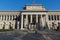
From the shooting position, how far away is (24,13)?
177 feet

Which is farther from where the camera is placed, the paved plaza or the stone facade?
the stone facade

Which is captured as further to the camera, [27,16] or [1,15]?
[1,15]

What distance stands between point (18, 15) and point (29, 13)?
21.9ft

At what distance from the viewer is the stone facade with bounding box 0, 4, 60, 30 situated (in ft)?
176

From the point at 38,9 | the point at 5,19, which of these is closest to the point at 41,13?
the point at 38,9

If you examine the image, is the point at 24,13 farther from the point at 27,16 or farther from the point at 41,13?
the point at 41,13

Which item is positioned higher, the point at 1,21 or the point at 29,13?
the point at 29,13

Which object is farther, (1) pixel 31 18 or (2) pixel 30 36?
(1) pixel 31 18

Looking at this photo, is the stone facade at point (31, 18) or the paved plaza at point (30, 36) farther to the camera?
the stone facade at point (31, 18)

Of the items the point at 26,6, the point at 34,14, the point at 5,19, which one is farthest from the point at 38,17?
the point at 5,19

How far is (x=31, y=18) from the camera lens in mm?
54188

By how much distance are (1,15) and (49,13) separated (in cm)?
2038

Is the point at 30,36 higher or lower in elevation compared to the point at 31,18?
higher

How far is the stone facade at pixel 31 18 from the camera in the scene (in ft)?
176
